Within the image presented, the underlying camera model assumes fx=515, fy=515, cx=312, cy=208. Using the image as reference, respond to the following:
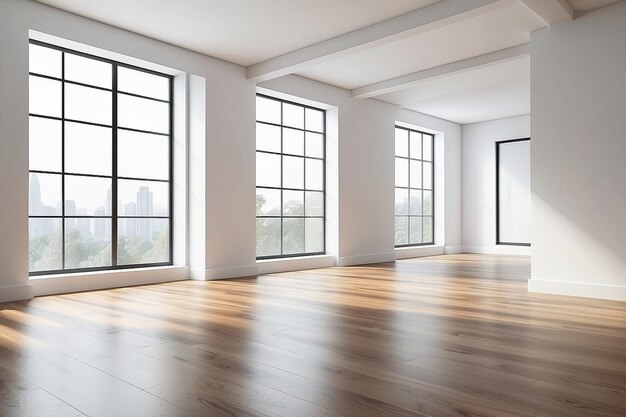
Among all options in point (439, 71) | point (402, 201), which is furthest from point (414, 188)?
point (439, 71)

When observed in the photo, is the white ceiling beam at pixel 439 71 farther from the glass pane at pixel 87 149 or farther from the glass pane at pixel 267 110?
the glass pane at pixel 87 149

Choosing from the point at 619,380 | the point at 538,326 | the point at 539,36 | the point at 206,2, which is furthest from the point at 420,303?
the point at 206,2

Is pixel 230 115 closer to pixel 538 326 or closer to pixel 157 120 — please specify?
pixel 157 120

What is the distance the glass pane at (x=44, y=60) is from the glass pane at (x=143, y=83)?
2.31 ft

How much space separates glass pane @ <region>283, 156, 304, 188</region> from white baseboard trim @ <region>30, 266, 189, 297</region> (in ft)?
7.30

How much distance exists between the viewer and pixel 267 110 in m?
7.62

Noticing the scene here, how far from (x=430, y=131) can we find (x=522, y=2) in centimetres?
626

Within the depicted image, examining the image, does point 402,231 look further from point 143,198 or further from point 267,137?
point 143,198

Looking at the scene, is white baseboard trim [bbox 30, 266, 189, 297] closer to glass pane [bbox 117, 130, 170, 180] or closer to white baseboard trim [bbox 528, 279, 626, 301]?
glass pane [bbox 117, 130, 170, 180]

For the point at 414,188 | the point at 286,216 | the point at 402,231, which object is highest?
the point at 414,188

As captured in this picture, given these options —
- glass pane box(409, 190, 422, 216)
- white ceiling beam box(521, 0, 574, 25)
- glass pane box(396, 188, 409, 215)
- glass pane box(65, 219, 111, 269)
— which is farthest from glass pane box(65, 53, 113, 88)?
glass pane box(409, 190, 422, 216)

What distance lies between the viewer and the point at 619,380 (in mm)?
2271

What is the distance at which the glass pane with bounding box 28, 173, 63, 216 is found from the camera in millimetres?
5156

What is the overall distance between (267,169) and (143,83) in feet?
7.09
